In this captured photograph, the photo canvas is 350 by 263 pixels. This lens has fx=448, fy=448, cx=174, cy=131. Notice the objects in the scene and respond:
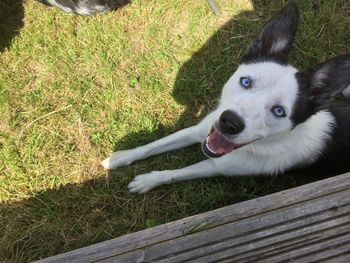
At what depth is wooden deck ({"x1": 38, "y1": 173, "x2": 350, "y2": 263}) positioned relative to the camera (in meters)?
2.40

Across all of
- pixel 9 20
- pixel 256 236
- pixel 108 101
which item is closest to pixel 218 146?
pixel 256 236

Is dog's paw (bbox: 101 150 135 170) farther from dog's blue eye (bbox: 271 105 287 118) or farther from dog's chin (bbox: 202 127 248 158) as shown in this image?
dog's blue eye (bbox: 271 105 287 118)

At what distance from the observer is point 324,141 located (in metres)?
2.96

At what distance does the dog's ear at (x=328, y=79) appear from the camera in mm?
2514

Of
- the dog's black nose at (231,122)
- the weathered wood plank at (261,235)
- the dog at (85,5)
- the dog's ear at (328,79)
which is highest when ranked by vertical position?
the dog at (85,5)

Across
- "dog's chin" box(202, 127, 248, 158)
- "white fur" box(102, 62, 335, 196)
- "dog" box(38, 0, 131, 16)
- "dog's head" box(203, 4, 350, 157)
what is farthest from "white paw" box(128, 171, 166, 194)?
"dog" box(38, 0, 131, 16)

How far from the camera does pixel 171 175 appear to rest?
3381mm

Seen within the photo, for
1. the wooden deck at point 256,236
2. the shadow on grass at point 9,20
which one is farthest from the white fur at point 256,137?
the shadow on grass at point 9,20

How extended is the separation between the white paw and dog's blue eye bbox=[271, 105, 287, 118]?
1.16m

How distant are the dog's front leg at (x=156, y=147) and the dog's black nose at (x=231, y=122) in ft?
2.75

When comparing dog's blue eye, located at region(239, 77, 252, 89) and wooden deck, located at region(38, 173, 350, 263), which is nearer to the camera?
wooden deck, located at region(38, 173, 350, 263)

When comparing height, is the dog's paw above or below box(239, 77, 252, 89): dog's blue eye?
below

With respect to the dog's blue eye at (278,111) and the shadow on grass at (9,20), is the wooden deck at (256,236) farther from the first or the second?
the shadow on grass at (9,20)

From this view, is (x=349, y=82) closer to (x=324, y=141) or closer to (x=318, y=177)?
(x=324, y=141)
